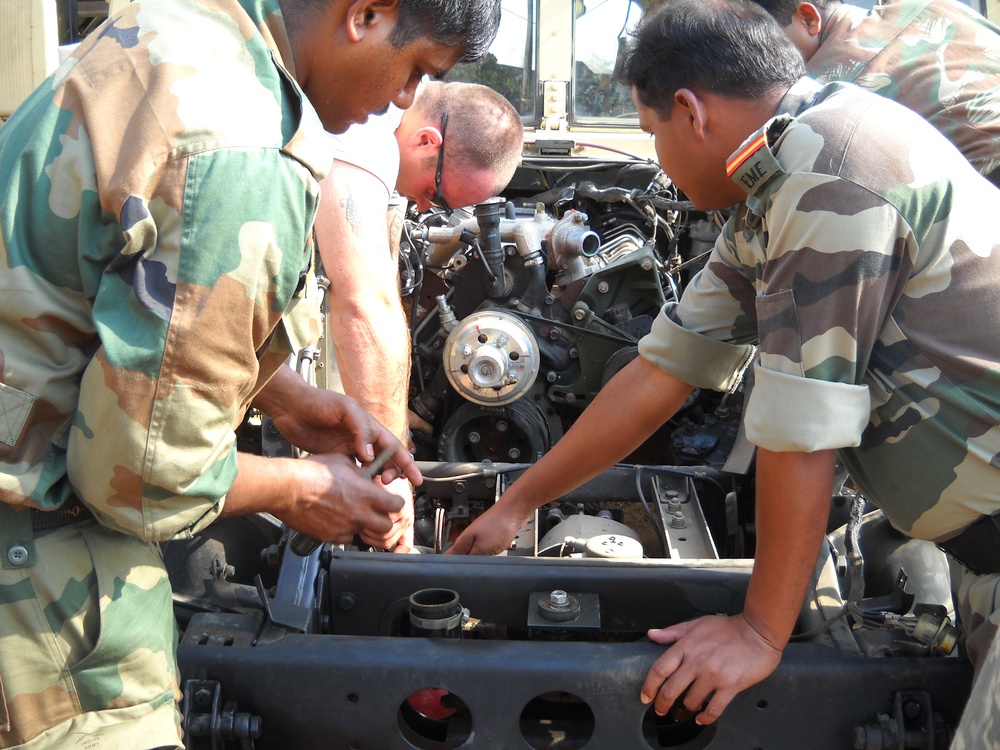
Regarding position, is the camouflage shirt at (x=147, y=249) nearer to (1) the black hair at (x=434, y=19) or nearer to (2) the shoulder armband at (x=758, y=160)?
(1) the black hair at (x=434, y=19)

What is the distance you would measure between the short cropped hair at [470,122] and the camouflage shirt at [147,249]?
2.02 meters

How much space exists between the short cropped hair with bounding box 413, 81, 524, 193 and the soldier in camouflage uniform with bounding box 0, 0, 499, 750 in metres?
1.85

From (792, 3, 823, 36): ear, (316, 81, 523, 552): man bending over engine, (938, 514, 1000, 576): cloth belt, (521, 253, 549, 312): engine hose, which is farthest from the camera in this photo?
(521, 253, 549, 312): engine hose

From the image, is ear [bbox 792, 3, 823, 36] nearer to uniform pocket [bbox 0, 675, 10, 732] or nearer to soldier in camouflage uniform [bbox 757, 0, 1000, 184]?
soldier in camouflage uniform [bbox 757, 0, 1000, 184]

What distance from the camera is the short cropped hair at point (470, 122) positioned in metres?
3.34

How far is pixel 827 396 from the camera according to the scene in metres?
1.55

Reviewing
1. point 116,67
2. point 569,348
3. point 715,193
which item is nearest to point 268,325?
point 116,67

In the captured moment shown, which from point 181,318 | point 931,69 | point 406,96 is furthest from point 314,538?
point 931,69

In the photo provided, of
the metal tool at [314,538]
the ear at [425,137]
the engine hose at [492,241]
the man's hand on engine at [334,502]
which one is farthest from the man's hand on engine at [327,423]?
the engine hose at [492,241]

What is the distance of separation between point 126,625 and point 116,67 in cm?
81

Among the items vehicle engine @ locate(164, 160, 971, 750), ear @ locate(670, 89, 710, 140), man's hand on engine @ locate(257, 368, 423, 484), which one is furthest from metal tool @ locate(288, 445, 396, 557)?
ear @ locate(670, 89, 710, 140)

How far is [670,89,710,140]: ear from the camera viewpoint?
5.82 ft

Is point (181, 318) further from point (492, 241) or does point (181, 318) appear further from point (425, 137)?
point (492, 241)

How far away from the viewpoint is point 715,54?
1.74m
